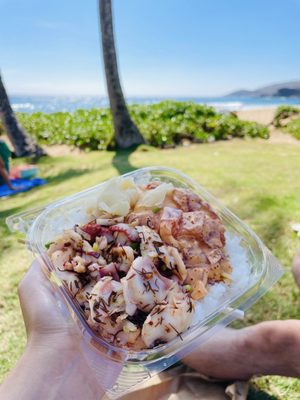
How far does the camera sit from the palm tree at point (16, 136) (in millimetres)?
7352

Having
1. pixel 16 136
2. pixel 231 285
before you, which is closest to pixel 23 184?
pixel 16 136

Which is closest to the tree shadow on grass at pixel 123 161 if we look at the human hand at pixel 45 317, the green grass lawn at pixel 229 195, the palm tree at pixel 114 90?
the green grass lawn at pixel 229 195

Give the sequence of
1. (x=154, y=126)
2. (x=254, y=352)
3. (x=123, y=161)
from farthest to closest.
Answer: (x=154, y=126)
(x=123, y=161)
(x=254, y=352)

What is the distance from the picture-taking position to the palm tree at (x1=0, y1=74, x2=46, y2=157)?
735cm

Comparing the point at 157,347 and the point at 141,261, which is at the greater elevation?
the point at 141,261

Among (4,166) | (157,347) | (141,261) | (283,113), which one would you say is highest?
(141,261)

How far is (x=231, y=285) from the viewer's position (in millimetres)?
1311

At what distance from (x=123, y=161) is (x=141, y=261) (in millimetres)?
5757

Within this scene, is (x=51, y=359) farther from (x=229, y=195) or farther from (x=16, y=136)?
(x=16, y=136)

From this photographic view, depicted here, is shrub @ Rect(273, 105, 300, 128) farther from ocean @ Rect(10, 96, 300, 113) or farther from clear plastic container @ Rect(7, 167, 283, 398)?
clear plastic container @ Rect(7, 167, 283, 398)

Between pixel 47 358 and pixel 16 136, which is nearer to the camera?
pixel 47 358

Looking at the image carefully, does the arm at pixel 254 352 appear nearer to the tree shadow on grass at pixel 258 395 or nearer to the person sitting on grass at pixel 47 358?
the tree shadow on grass at pixel 258 395

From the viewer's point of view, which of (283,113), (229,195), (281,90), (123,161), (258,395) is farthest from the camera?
(281,90)

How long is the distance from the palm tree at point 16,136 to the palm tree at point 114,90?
179 centimetres
